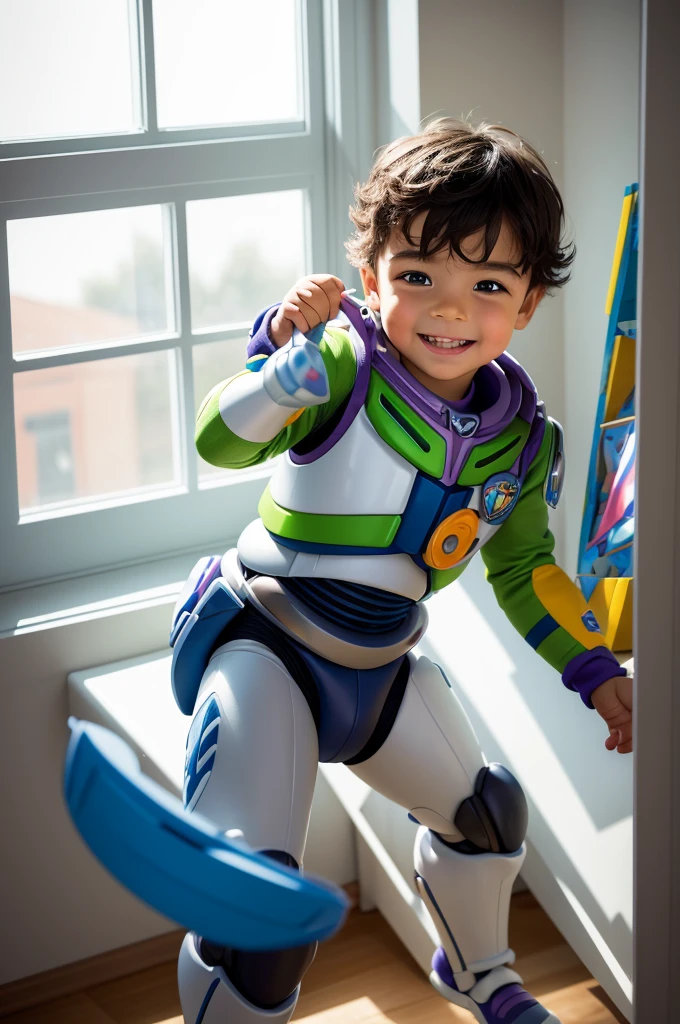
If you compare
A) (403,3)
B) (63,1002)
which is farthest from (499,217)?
(63,1002)

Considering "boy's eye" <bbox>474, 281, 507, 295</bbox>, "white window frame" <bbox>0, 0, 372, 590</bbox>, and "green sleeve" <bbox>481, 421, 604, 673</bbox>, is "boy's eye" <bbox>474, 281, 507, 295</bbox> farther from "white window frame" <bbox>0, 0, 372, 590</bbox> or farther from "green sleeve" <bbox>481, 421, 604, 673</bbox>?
"white window frame" <bbox>0, 0, 372, 590</bbox>

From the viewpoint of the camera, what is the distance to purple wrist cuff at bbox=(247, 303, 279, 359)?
104cm

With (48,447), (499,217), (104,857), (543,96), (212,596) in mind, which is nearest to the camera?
(104,857)

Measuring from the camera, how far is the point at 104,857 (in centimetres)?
86

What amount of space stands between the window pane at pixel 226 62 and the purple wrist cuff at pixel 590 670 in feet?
3.26

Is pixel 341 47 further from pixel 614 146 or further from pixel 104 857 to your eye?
pixel 104 857

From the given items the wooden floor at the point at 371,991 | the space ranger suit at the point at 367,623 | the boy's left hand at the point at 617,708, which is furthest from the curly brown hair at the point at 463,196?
the wooden floor at the point at 371,991

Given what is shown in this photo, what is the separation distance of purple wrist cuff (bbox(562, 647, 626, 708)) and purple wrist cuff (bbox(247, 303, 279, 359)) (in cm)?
47

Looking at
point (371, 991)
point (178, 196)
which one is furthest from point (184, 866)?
point (178, 196)

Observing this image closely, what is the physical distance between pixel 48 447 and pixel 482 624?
13.2 feet

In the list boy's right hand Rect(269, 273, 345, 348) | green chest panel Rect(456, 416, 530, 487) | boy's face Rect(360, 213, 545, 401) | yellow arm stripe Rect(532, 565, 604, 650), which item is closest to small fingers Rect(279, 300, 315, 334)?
boy's right hand Rect(269, 273, 345, 348)

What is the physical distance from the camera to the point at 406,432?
110cm

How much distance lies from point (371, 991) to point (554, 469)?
80 cm

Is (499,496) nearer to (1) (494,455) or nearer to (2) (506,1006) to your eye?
(1) (494,455)
